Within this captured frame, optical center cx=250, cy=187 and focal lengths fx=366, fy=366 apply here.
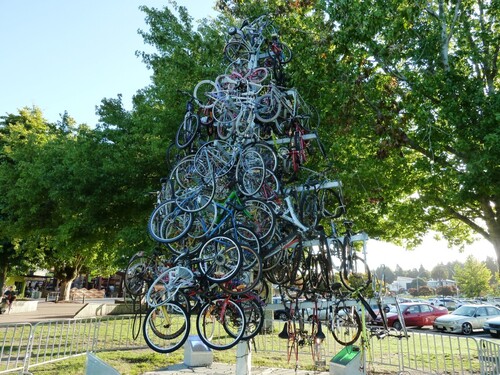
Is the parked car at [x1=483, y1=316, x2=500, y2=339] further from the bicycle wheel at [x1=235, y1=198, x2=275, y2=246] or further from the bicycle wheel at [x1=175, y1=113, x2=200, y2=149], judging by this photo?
the bicycle wheel at [x1=175, y1=113, x2=200, y2=149]

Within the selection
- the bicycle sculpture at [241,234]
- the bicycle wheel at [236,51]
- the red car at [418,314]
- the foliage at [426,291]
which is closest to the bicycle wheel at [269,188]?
the bicycle sculpture at [241,234]

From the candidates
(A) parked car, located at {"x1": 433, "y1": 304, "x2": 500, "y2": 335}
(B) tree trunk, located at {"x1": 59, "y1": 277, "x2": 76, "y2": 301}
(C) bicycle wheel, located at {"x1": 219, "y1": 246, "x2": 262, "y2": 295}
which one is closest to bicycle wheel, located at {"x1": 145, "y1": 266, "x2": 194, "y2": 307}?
(C) bicycle wheel, located at {"x1": 219, "y1": 246, "x2": 262, "y2": 295}

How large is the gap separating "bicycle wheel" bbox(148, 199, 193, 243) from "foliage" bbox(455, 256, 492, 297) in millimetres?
63828

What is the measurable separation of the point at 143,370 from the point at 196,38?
1162 cm

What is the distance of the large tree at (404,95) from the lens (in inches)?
368

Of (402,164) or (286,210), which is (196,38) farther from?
(286,210)

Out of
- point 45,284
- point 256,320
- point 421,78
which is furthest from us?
point 45,284

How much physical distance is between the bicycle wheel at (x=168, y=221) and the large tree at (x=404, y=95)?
5.33 m

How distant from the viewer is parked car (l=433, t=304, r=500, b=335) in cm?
1934

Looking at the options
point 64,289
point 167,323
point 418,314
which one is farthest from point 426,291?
point 167,323

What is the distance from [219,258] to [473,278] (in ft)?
212

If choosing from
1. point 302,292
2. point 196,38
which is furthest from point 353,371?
point 196,38

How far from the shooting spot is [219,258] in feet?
18.2

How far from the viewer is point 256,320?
20.6 feet
